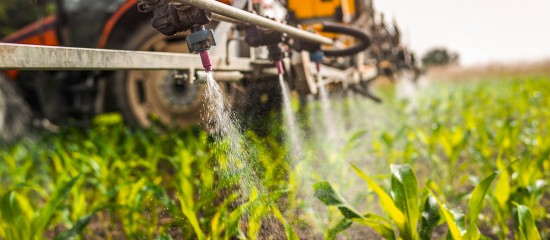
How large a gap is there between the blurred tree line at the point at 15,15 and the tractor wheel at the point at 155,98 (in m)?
9.27

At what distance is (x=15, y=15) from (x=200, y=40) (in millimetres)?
13024

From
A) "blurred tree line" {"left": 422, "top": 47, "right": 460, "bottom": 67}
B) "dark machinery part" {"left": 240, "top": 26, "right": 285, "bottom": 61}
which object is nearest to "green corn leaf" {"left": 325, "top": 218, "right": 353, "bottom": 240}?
"dark machinery part" {"left": 240, "top": 26, "right": 285, "bottom": 61}

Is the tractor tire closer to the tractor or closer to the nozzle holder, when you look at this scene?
the tractor

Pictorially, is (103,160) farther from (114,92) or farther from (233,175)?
(233,175)

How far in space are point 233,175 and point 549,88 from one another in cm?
667

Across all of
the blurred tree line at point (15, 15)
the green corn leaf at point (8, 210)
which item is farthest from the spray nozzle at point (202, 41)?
the blurred tree line at point (15, 15)

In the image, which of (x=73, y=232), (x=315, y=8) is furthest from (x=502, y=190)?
(x=315, y=8)

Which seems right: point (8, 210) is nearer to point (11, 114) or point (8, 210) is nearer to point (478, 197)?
point (478, 197)

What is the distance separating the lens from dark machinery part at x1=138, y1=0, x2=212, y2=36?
4.02ft

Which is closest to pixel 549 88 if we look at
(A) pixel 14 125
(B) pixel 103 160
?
A: (B) pixel 103 160

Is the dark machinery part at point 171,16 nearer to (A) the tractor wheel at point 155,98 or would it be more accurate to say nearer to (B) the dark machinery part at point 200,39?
(B) the dark machinery part at point 200,39

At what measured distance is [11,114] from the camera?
4.89m

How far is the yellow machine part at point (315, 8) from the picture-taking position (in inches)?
137

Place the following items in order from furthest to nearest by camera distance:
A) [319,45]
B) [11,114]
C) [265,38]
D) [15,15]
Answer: [15,15], [11,114], [319,45], [265,38]
